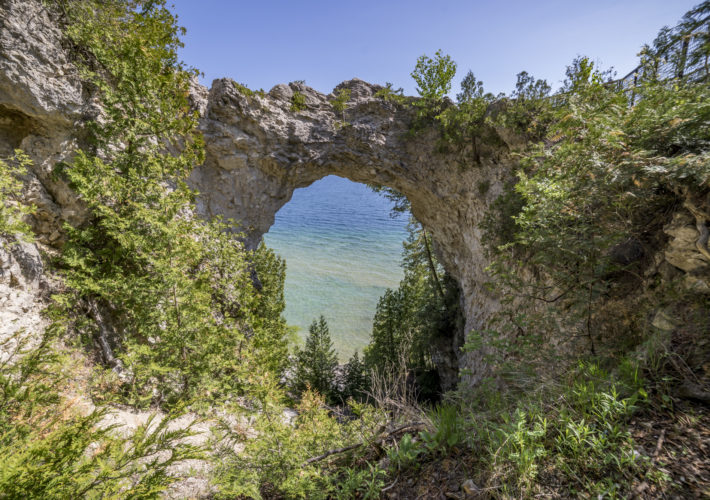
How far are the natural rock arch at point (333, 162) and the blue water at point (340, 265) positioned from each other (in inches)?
247

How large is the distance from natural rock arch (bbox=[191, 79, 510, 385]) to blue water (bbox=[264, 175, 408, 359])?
A: 20.5ft

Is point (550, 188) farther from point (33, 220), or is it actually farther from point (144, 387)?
point (33, 220)

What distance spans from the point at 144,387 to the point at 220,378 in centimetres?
145

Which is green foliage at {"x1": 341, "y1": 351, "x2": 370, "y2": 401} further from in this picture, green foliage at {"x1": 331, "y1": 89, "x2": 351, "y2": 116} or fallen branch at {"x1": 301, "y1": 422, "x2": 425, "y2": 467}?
green foliage at {"x1": 331, "y1": 89, "x2": 351, "y2": 116}

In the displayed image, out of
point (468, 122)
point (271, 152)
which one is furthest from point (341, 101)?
point (468, 122)

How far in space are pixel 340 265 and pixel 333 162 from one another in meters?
20.9

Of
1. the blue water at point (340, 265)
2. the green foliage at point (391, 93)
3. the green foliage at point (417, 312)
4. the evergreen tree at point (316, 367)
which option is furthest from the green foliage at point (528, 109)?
the evergreen tree at point (316, 367)

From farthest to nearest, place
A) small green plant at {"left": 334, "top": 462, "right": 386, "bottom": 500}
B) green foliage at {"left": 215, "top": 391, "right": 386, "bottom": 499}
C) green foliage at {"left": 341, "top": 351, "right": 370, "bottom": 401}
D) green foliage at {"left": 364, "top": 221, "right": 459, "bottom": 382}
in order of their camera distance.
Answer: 1. green foliage at {"left": 341, "top": 351, "right": 370, "bottom": 401}
2. green foliage at {"left": 364, "top": 221, "right": 459, "bottom": 382}
3. green foliage at {"left": 215, "top": 391, "right": 386, "bottom": 499}
4. small green plant at {"left": 334, "top": 462, "right": 386, "bottom": 500}

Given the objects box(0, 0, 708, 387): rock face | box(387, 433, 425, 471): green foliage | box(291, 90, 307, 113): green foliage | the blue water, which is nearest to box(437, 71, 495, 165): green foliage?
box(0, 0, 708, 387): rock face

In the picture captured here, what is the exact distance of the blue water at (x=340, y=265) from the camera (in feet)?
79.0

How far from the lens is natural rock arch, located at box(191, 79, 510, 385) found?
8.09 m

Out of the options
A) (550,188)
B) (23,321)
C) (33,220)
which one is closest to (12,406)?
(23,321)

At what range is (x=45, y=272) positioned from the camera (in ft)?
13.2

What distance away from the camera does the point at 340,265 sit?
30.1m
